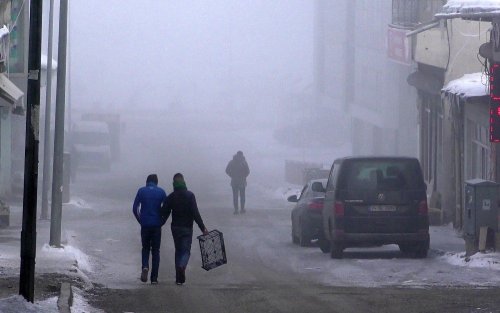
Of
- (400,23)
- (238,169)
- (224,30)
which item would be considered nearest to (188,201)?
(238,169)

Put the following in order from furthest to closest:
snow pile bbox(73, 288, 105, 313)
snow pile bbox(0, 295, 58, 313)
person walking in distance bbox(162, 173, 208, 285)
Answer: person walking in distance bbox(162, 173, 208, 285) → snow pile bbox(73, 288, 105, 313) → snow pile bbox(0, 295, 58, 313)

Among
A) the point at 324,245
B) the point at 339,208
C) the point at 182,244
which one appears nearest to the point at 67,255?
the point at 182,244

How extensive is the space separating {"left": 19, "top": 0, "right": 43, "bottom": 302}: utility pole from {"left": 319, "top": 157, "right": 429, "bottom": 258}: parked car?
914 cm

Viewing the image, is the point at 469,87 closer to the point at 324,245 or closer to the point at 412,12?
the point at 324,245

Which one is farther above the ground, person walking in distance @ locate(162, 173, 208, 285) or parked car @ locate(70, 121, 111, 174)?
parked car @ locate(70, 121, 111, 174)

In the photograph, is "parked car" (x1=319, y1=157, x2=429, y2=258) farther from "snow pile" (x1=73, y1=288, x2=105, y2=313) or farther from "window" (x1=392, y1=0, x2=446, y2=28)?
"window" (x1=392, y1=0, x2=446, y2=28)

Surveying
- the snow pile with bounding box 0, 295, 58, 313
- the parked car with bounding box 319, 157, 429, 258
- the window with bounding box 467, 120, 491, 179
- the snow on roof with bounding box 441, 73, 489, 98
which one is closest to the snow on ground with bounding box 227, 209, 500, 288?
the parked car with bounding box 319, 157, 429, 258

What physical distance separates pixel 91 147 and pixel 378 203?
37.5 meters

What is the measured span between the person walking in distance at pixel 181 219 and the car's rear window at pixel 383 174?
4707 millimetres

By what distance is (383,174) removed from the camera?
2112 cm

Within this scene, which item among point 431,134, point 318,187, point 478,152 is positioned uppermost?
point 431,134

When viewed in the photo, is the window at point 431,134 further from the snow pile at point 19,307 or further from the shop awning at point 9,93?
the snow pile at point 19,307

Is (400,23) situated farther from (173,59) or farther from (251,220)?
(173,59)

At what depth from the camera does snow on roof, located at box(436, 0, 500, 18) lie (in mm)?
20906
